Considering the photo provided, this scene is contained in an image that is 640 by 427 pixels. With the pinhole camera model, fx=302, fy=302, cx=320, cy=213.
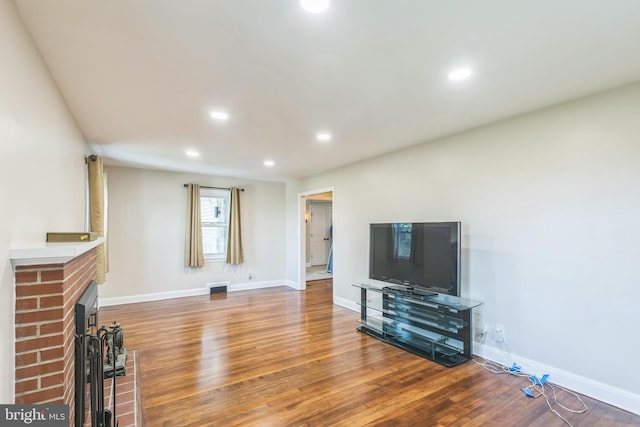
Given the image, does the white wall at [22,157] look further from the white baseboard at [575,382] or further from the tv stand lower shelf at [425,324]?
the white baseboard at [575,382]

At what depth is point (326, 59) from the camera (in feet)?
6.36

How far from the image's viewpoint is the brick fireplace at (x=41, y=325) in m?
1.37

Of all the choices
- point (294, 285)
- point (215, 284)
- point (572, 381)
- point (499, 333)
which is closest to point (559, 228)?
point (499, 333)

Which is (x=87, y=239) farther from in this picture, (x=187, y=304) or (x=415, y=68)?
(x=187, y=304)

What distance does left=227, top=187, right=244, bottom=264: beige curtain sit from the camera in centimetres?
632

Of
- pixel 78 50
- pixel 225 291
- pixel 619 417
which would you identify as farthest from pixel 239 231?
pixel 619 417

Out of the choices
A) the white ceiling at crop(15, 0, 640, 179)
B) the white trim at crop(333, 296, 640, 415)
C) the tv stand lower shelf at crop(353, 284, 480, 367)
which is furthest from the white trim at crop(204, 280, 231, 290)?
the white trim at crop(333, 296, 640, 415)

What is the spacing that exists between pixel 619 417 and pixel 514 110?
2507mm

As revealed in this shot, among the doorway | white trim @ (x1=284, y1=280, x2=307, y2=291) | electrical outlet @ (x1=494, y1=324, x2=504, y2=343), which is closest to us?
electrical outlet @ (x1=494, y1=324, x2=504, y2=343)

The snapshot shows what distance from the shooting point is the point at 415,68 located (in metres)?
2.04

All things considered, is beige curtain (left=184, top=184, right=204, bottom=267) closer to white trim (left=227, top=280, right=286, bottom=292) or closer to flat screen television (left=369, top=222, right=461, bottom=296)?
white trim (left=227, top=280, right=286, bottom=292)

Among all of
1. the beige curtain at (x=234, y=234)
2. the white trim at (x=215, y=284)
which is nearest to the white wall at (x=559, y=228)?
the beige curtain at (x=234, y=234)

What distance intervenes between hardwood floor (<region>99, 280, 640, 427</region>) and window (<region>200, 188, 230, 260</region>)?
2.13m

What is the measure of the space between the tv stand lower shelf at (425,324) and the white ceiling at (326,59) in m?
1.88
